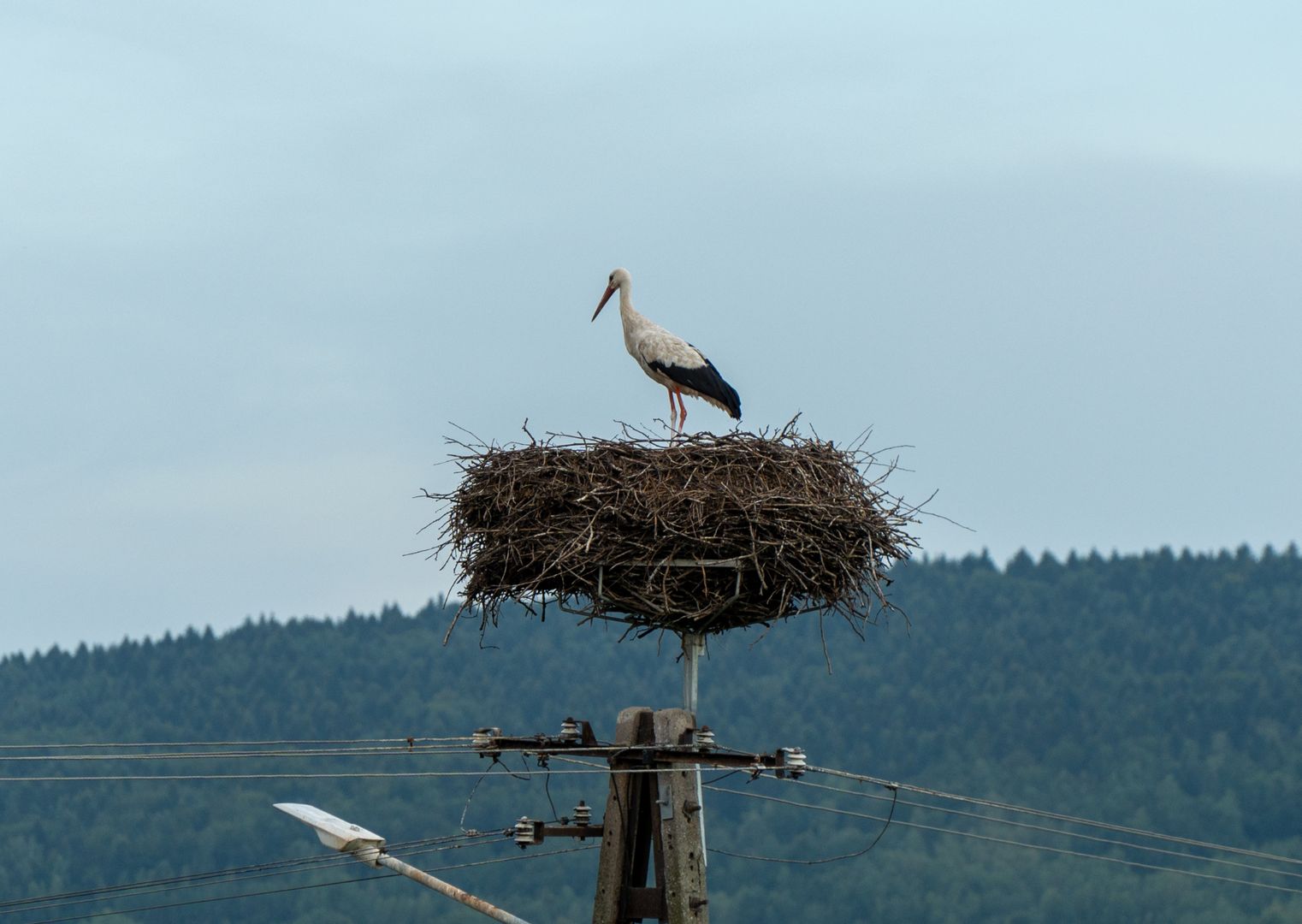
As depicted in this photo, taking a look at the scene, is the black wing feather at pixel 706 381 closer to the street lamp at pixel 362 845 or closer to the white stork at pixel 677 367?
the white stork at pixel 677 367

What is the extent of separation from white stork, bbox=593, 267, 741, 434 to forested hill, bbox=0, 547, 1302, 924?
154ft

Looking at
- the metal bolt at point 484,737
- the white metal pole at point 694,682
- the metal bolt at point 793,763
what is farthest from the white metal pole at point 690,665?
the metal bolt at point 484,737

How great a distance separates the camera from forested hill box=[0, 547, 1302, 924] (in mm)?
69500

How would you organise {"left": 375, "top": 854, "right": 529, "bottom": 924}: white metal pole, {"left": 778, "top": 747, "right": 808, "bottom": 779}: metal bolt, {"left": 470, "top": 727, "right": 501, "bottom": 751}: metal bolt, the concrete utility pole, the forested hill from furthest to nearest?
the forested hill < {"left": 470, "top": 727, "right": 501, "bottom": 751}: metal bolt < the concrete utility pole < {"left": 778, "top": 747, "right": 808, "bottom": 779}: metal bolt < {"left": 375, "top": 854, "right": 529, "bottom": 924}: white metal pole

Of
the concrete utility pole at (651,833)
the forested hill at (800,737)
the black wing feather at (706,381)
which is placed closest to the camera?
the concrete utility pole at (651,833)

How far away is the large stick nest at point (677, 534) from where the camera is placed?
1025cm

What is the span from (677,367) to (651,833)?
13.8 ft

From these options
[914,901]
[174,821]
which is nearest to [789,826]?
[914,901]

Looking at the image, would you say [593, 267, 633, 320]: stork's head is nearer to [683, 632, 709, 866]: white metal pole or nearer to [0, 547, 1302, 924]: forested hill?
[683, 632, 709, 866]: white metal pole

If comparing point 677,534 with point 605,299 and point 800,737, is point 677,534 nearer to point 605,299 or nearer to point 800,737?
point 605,299

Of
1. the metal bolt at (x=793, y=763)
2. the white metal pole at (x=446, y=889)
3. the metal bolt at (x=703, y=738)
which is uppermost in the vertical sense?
the metal bolt at (x=703, y=738)

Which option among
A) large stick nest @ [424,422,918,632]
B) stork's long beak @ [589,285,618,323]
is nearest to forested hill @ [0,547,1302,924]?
stork's long beak @ [589,285,618,323]

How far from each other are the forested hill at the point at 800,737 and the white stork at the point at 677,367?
154ft

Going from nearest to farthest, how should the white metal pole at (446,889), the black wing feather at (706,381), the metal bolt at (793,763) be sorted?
the white metal pole at (446,889) < the metal bolt at (793,763) < the black wing feather at (706,381)
